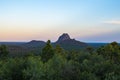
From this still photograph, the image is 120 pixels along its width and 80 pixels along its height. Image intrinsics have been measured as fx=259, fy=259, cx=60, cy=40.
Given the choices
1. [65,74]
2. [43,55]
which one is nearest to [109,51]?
[43,55]

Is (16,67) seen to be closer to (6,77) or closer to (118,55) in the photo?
(6,77)

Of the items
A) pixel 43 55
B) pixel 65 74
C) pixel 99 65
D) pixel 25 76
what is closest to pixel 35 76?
pixel 25 76

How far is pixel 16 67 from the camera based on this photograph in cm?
2917

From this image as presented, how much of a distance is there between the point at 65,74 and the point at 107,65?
5.40m

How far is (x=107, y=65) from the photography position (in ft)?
93.7

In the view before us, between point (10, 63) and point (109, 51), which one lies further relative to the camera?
point (109, 51)

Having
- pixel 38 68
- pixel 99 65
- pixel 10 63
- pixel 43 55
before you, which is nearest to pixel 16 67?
pixel 10 63

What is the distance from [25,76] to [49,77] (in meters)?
2.68

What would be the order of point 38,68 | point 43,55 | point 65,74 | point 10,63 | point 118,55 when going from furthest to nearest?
point 43,55 < point 118,55 < point 10,63 < point 38,68 < point 65,74

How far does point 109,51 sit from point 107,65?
87.0 feet

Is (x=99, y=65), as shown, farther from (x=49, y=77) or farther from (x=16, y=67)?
(x=16, y=67)

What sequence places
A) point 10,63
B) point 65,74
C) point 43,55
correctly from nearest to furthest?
1. point 65,74
2. point 10,63
3. point 43,55

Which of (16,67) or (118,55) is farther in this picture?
(118,55)

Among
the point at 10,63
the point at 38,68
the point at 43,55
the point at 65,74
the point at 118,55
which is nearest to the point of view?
the point at 65,74
